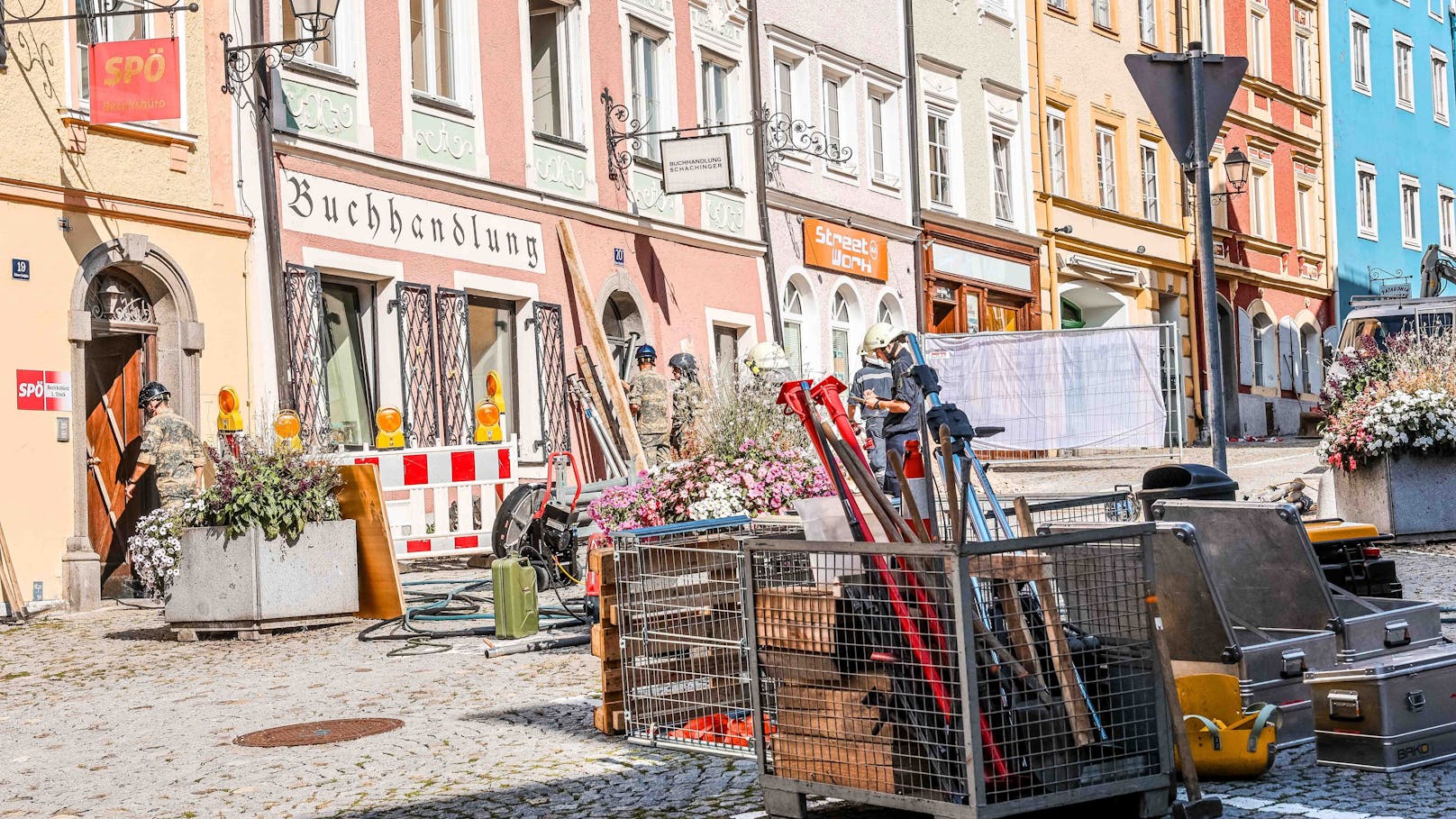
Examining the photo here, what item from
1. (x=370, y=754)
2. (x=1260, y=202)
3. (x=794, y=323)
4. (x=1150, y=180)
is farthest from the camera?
(x=1260, y=202)

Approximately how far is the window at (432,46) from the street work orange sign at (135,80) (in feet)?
14.6

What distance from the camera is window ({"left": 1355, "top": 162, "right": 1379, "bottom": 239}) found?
138 feet

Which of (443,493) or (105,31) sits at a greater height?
(105,31)

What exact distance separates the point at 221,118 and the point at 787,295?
1006 cm

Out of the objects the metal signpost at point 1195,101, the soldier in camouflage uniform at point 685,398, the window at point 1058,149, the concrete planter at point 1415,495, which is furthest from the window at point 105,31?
the window at point 1058,149

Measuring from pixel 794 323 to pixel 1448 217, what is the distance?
26.9 metres

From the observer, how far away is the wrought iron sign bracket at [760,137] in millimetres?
20922

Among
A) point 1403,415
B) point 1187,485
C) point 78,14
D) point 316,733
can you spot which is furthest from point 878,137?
point 316,733

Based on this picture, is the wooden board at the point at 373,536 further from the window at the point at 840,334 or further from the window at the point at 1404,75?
the window at the point at 1404,75

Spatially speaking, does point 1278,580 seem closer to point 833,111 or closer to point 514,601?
point 514,601

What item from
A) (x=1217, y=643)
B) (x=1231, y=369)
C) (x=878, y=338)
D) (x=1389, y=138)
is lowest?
(x=1217, y=643)

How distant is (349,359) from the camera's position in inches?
690

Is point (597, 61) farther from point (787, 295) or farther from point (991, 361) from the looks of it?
point (991, 361)

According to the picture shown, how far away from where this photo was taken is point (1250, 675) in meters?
6.63
